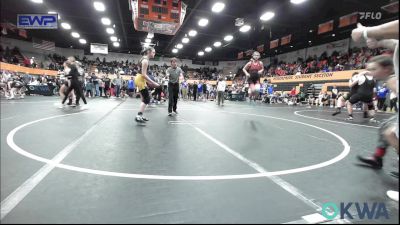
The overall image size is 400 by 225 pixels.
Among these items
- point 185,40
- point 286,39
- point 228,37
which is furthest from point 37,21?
point 286,39

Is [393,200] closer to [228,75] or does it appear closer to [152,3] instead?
[152,3]

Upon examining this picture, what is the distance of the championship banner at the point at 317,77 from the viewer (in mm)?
20567

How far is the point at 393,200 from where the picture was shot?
2.06 m

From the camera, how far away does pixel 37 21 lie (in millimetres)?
14531

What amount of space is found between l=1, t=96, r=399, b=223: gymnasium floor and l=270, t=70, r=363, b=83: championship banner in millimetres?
18667

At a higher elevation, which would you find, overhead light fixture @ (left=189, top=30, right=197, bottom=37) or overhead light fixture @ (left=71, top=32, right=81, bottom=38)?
overhead light fixture @ (left=189, top=30, right=197, bottom=37)

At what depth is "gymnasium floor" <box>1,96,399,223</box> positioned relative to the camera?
1.76 meters

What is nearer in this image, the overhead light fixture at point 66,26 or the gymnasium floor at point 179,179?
the gymnasium floor at point 179,179

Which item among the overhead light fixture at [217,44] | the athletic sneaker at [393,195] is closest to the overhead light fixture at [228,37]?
the overhead light fixture at [217,44]


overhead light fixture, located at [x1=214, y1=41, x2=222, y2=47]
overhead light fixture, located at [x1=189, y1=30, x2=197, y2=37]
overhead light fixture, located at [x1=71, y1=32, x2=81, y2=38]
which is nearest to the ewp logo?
overhead light fixture, located at [x1=189, y1=30, x2=197, y2=37]

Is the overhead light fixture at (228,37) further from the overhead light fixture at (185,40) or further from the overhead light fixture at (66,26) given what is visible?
the overhead light fixture at (66,26)

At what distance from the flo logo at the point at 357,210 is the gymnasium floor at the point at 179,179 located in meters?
0.04

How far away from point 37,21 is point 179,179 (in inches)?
632

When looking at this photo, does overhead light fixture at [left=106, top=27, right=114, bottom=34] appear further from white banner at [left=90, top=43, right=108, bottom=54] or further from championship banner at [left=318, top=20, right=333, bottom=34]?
championship banner at [left=318, top=20, right=333, bottom=34]
